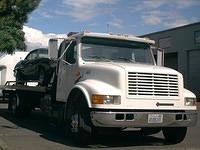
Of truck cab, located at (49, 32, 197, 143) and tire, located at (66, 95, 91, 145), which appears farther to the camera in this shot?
tire, located at (66, 95, 91, 145)

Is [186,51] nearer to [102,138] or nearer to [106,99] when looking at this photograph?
[102,138]

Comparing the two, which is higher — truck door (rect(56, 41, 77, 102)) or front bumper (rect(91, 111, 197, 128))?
truck door (rect(56, 41, 77, 102))

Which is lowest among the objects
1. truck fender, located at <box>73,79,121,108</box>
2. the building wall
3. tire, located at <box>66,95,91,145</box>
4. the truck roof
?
tire, located at <box>66,95,91,145</box>

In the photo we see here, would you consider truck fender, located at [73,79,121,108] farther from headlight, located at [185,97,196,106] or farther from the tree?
the tree

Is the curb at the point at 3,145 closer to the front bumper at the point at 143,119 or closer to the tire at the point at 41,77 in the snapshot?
the front bumper at the point at 143,119

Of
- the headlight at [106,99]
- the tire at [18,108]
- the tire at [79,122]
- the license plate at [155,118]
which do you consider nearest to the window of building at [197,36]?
the tire at [18,108]

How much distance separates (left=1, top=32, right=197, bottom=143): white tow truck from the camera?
33.7 feet

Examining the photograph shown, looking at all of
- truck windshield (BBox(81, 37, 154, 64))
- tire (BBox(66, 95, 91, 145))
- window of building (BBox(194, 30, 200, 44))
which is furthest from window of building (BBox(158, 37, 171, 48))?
tire (BBox(66, 95, 91, 145))

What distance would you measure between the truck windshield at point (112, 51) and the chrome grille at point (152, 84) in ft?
4.52

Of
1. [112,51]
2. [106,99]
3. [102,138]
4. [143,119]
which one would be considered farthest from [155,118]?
[112,51]

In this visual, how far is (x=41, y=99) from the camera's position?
14.5 meters

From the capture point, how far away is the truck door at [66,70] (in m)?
11.9

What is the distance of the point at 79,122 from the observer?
35.5ft

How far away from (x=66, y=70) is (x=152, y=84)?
256 cm
